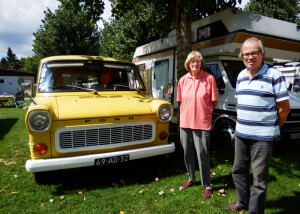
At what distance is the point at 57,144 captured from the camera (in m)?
2.83

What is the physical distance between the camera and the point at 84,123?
2.90m

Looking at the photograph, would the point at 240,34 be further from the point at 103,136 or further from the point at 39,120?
the point at 39,120

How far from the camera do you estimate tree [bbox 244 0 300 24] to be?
15500mm

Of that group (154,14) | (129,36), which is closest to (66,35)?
(129,36)

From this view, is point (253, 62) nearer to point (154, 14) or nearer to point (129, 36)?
point (154, 14)

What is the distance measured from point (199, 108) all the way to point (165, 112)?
729 millimetres

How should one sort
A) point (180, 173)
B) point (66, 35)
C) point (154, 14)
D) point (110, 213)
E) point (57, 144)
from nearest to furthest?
point (110, 213)
point (57, 144)
point (180, 173)
point (154, 14)
point (66, 35)

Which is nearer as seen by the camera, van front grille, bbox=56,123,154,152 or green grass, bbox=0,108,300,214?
green grass, bbox=0,108,300,214

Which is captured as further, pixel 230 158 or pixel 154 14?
pixel 154 14

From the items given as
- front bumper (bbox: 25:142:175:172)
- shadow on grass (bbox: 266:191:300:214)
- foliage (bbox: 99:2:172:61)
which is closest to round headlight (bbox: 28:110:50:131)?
front bumper (bbox: 25:142:175:172)

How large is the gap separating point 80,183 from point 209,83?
2521 millimetres

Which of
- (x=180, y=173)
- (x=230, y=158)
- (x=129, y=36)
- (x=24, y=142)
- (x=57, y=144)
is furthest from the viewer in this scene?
(x=129, y=36)

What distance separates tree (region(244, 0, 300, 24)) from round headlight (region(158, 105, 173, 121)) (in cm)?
1528

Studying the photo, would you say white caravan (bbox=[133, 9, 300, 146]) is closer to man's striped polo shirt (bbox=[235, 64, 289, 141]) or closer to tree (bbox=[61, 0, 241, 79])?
tree (bbox=[61, 0, 241, 79])
